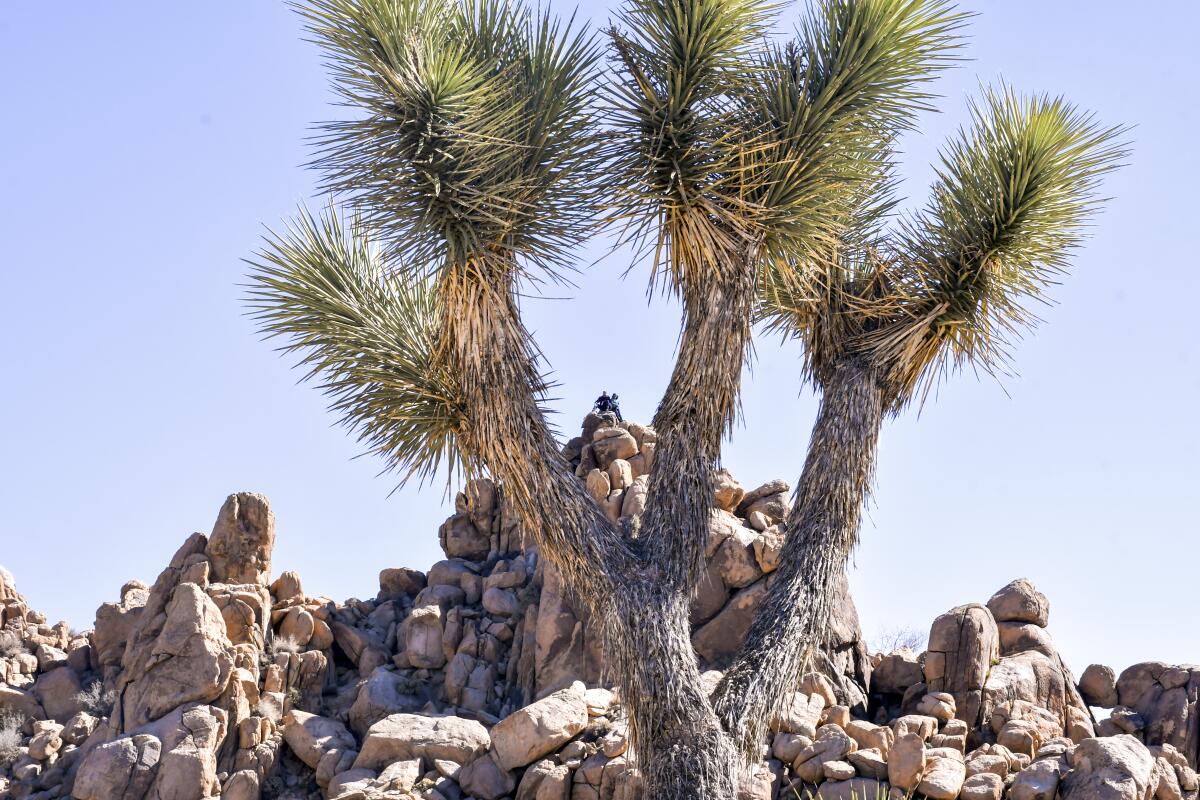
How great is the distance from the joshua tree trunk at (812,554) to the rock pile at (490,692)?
2007 millimetres

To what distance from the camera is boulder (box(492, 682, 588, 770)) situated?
1366 centimetres

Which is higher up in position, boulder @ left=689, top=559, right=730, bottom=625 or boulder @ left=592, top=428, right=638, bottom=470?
boulder @ left=592, top=428, right=638, bottom=470

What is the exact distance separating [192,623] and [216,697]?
1.09 meters

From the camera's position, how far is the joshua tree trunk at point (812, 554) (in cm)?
825

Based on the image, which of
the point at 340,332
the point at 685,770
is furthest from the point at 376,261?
the point at 685,770

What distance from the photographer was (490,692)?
17062mm

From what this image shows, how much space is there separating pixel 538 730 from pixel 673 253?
7.31 m

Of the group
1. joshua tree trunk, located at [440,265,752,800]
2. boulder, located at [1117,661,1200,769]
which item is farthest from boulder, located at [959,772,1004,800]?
joshua tree trunk, located at [440,265,752,800]

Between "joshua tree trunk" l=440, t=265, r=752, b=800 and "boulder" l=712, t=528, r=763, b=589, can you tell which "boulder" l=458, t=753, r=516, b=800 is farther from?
"joshua tree trunk" l=440, t=265, r=752, b=800

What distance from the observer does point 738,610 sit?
15484 mm

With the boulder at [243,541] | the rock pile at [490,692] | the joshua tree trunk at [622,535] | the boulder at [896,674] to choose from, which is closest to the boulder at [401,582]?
the rock pile at [490,692]

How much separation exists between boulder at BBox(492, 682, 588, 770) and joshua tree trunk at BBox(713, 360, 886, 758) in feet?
18.5

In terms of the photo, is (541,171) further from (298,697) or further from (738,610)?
(298,697)

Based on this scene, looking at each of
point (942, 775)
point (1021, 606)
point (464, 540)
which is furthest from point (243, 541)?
point (1021, 606)
